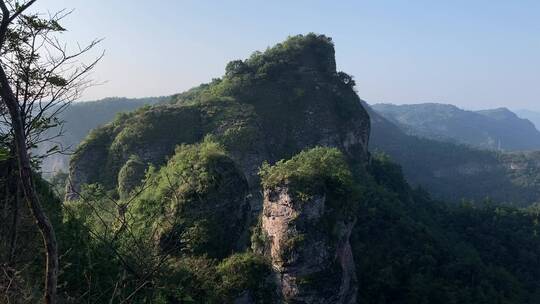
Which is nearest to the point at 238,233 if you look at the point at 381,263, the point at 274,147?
the point at 381,263

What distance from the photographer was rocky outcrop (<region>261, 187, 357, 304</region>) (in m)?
22.8

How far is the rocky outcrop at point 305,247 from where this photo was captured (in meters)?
22.8

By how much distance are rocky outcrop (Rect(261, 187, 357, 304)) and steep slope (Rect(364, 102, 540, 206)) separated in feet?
346

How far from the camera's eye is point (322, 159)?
26078mm

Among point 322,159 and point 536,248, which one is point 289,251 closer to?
point 322,159

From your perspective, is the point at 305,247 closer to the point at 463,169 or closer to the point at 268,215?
the point at 268,215

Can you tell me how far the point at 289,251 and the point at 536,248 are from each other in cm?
4474

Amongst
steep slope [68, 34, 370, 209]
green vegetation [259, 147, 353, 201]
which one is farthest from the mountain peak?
green vegetation [259, 147, 353, 201]

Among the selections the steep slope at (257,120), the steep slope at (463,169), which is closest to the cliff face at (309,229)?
the steep slope at (257,120)

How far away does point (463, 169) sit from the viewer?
496 feet

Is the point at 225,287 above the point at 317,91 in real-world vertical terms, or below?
below

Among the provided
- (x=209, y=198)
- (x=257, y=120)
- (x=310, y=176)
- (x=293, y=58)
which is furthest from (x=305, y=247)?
(x=293, y=58)

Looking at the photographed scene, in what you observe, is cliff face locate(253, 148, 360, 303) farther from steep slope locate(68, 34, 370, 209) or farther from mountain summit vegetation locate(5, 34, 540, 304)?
steep slope locate(68, 34, 370, 209)

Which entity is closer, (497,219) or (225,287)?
(225,287)
